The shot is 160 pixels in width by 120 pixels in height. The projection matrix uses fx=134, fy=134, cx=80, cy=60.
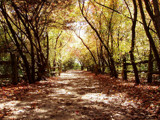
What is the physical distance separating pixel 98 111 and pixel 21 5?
897 centimetres

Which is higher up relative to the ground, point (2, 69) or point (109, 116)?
point (2, 69)

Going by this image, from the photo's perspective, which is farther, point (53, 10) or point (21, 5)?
point (53, 10)

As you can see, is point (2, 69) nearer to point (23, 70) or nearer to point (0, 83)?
point (0, 83)

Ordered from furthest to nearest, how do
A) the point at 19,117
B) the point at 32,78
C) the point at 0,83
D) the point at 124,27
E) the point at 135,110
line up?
the point at 124,27, the point at 32,78, the point at 0,83, the point at 135,110, the point at 19,117

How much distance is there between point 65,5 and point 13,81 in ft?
23.9

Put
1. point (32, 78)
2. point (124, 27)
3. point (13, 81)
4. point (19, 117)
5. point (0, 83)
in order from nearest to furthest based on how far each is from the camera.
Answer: point (19, 117) < point (0, 83) < point (13, 81) < point (32, 78) < point (124, 27)

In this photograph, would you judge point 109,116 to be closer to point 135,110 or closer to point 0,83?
point 135,110

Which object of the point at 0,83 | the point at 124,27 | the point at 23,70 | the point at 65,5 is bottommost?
the point at 0,83

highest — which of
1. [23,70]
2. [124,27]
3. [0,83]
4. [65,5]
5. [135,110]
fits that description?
[65,5]

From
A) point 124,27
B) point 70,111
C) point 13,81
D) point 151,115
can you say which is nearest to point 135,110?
point 151,115

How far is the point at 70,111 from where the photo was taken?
13.8 feet

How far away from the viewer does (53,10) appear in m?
11.8

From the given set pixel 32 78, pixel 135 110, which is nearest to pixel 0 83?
pixel 32 78

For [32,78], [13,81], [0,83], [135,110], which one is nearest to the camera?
[135,110]
